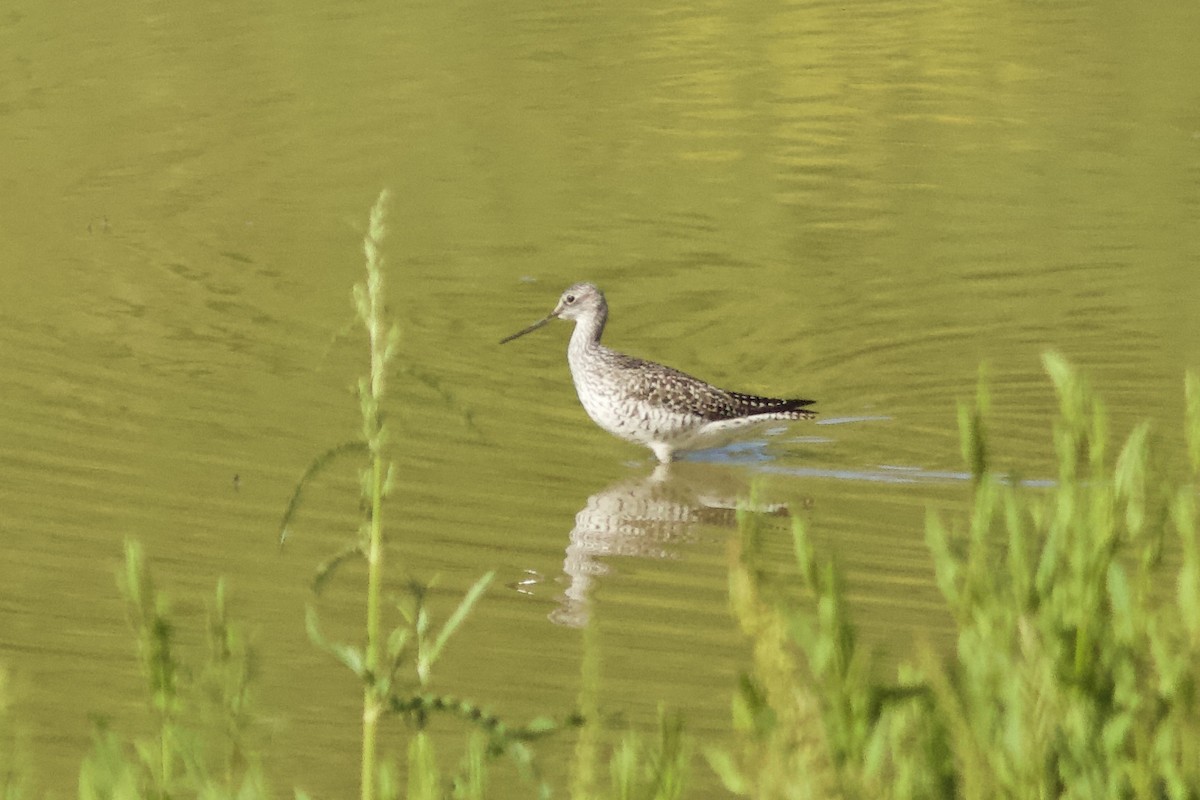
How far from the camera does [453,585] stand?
8617 mm

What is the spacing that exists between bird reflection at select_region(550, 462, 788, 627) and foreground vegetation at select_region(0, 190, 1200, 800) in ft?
16.0

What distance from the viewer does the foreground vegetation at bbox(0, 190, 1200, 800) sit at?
307 centimetres

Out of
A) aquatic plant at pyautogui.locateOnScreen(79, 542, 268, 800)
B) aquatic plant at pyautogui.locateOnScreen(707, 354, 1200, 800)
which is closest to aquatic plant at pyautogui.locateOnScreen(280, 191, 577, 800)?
aquatic plant at pyautogui.locateOnScreen(79, 542, 268, 800)

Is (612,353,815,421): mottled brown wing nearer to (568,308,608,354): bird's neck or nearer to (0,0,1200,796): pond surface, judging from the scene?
(0,0,1200,796): pond surface

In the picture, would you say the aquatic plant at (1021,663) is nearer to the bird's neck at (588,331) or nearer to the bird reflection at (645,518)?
the bird reflection at (645,518)

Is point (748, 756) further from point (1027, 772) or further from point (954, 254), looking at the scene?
point (954, 254)

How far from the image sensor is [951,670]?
11.1 feet

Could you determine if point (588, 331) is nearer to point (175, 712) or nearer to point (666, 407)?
point (666, 407)

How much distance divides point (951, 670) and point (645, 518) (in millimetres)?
6580

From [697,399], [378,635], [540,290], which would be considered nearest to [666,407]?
[697,399]

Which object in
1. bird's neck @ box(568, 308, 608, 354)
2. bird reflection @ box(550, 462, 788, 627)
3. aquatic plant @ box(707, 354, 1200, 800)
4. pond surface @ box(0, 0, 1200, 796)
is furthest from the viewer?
bird's neck @ box(568, 308, 608, 354)

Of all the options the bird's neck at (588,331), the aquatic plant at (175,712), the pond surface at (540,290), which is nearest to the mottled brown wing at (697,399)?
the pond surface at (540,290)

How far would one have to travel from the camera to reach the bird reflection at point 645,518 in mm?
8859

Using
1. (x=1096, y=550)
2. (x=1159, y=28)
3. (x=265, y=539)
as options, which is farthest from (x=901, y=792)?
(x=1159, y=28)
